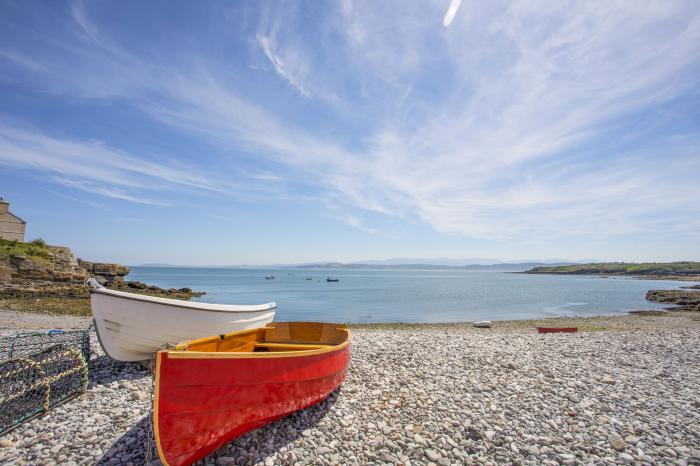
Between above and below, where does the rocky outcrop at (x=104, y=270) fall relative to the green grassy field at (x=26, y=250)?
below

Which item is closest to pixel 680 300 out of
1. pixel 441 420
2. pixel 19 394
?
pixel 441 420

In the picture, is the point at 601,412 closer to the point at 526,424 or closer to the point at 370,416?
the point at 526,424

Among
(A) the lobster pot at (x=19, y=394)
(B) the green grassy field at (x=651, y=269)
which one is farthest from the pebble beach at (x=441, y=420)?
(B) the green grassy field at (x=651, y=269)

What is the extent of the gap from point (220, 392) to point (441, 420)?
430 cm

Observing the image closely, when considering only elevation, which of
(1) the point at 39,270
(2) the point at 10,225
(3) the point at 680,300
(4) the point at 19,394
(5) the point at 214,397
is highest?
(2) the point at 10,225

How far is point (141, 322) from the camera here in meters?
8.65

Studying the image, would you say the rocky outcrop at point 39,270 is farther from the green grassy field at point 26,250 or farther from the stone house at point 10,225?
the stone house at point 10,225

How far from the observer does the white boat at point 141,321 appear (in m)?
8.60

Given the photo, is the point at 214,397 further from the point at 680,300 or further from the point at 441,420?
the point at 680,300

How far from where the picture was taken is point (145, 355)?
9.07 metres

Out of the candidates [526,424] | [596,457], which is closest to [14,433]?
[526,424]

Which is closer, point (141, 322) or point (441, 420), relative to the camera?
point (441, 420)

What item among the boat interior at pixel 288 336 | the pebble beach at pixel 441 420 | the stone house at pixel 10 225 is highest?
the stone house at pixel 10 225

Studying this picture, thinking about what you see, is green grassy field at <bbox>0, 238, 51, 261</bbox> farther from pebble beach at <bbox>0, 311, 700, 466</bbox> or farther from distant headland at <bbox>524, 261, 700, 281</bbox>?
distant headland at <bbox>524, 261, 700, 281</bbox>
